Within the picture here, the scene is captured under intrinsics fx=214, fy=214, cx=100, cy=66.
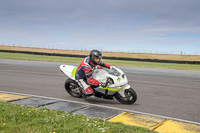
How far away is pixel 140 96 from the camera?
8352mm

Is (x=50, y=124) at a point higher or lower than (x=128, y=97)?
lower

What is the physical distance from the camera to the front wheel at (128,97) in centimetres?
674

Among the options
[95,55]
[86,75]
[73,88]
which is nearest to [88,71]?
[86,75]

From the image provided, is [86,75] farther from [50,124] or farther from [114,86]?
[50,124]

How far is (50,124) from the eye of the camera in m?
4.55

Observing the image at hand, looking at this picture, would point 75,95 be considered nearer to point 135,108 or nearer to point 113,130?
point 135,108

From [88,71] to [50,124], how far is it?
2677 millimetres

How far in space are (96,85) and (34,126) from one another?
2849 millimetres

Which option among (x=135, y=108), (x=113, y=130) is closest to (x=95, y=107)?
(x=135, y=108)

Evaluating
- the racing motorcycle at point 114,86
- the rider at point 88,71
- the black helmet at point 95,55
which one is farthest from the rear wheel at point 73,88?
the black helmet at point 95,55

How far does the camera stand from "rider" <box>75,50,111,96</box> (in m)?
6.86

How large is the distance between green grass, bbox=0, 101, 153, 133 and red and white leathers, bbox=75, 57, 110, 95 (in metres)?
1.79

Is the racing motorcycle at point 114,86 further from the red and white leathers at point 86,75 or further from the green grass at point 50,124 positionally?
the green grass at point 50,124

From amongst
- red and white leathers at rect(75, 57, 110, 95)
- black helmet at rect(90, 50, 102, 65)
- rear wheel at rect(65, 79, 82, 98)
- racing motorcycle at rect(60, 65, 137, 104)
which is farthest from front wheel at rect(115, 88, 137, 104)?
rear wheel at rect(65, 79, 82, 98)
